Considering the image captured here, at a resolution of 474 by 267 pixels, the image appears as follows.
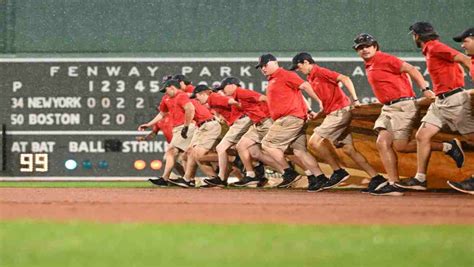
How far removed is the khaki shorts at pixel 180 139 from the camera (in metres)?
19.8

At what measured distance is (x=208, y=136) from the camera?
1955 cm

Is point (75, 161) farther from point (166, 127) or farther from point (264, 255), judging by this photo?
point (264, 255)

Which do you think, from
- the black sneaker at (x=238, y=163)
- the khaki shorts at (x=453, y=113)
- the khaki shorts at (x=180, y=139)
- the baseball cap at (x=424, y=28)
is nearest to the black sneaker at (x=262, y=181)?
the black sneaker at (x=238, y=163)

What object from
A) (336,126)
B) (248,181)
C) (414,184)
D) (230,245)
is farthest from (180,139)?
(230,245)

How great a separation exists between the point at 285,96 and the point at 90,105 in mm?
7292

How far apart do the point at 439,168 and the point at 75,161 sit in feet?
29.4

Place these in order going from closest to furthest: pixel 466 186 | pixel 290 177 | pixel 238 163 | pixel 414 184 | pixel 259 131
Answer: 1. pixel 414 184
2. pixel 466 186
3. pixel 290 177
4. pixel 259 131
5. pixel 238 163

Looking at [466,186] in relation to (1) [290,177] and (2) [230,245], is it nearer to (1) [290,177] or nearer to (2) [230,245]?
(1) [290,177]

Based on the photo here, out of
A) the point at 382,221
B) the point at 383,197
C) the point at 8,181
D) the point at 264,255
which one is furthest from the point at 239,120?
the point at 264,255

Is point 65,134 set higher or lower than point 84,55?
lower

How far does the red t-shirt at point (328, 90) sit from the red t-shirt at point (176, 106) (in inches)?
130

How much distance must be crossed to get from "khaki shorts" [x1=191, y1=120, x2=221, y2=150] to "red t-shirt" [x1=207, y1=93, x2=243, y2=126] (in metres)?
0.22

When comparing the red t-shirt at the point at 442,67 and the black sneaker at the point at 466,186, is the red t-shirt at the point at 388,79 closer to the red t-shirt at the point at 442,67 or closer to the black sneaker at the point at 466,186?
the red t-shirt at the point at 442,67

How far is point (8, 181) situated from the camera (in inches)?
917
